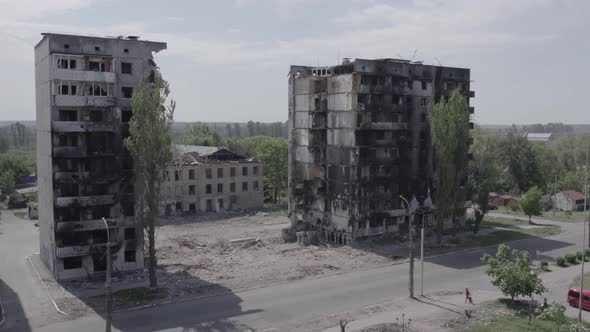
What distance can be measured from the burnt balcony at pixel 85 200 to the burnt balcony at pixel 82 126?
5388 millimetres

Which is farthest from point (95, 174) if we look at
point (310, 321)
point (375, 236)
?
point (375, 236)

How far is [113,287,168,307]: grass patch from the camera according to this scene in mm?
36406

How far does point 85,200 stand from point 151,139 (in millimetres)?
8463

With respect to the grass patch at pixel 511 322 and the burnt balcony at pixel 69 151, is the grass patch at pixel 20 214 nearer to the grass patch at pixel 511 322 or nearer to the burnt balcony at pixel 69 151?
the burnt balcony at pixel 69 151

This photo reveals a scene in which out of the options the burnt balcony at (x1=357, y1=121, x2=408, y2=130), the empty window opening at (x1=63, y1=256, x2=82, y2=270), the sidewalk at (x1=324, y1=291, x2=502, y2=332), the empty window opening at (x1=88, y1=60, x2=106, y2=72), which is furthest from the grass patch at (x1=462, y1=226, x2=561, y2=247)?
the empty window opening at (x1=88, y1=60, x2=106, y2=72)

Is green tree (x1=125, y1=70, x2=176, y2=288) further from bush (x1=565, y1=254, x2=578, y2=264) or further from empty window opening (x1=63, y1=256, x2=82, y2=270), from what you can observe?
bush (x1=565, y1=254, x2=578, y2=264)

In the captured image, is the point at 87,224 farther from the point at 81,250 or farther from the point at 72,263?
the point at 72,263

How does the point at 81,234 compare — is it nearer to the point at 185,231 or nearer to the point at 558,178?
the point at 185,231

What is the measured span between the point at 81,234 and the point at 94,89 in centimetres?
1185

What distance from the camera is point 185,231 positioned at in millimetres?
64062

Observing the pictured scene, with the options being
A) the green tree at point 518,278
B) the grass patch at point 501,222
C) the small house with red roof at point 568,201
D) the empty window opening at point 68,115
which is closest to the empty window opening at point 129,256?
the empty window opening at point 68,115

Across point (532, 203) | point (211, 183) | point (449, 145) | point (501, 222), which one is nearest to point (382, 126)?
point (449, 145)

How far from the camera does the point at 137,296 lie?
3750cm

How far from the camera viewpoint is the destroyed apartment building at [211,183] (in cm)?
7519
